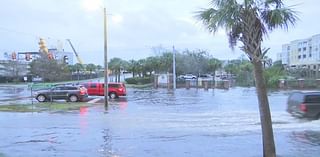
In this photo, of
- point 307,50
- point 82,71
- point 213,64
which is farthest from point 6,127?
point 307,50

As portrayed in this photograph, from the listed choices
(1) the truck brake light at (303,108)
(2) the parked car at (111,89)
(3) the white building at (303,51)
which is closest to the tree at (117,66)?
(3) the white building at (303,51)

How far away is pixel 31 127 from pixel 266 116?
13.7m

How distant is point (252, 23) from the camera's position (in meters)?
10.8

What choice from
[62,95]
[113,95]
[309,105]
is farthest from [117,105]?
[309,105]

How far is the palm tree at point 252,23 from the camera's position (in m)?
10.5

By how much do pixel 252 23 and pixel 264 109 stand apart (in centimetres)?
192

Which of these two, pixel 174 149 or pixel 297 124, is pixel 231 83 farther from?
pixel 174 149

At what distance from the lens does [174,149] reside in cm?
1508

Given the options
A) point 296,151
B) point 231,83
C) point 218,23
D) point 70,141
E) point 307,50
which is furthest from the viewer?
point 307,50

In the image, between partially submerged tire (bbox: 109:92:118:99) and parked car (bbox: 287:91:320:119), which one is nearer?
parked car (bbox: 287:91:320:119)

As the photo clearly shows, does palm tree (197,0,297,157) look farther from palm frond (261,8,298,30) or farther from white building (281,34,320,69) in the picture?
white building (281,34,320,69)

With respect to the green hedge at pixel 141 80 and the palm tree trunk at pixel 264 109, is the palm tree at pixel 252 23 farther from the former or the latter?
the green hedge at pixel 141 80

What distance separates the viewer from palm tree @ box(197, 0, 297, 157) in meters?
10.5

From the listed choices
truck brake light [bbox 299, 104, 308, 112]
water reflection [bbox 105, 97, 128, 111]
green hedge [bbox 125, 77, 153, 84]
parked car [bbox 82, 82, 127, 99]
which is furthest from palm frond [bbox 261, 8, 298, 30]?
green hedge [bbox 125, 77, 153, 84]
